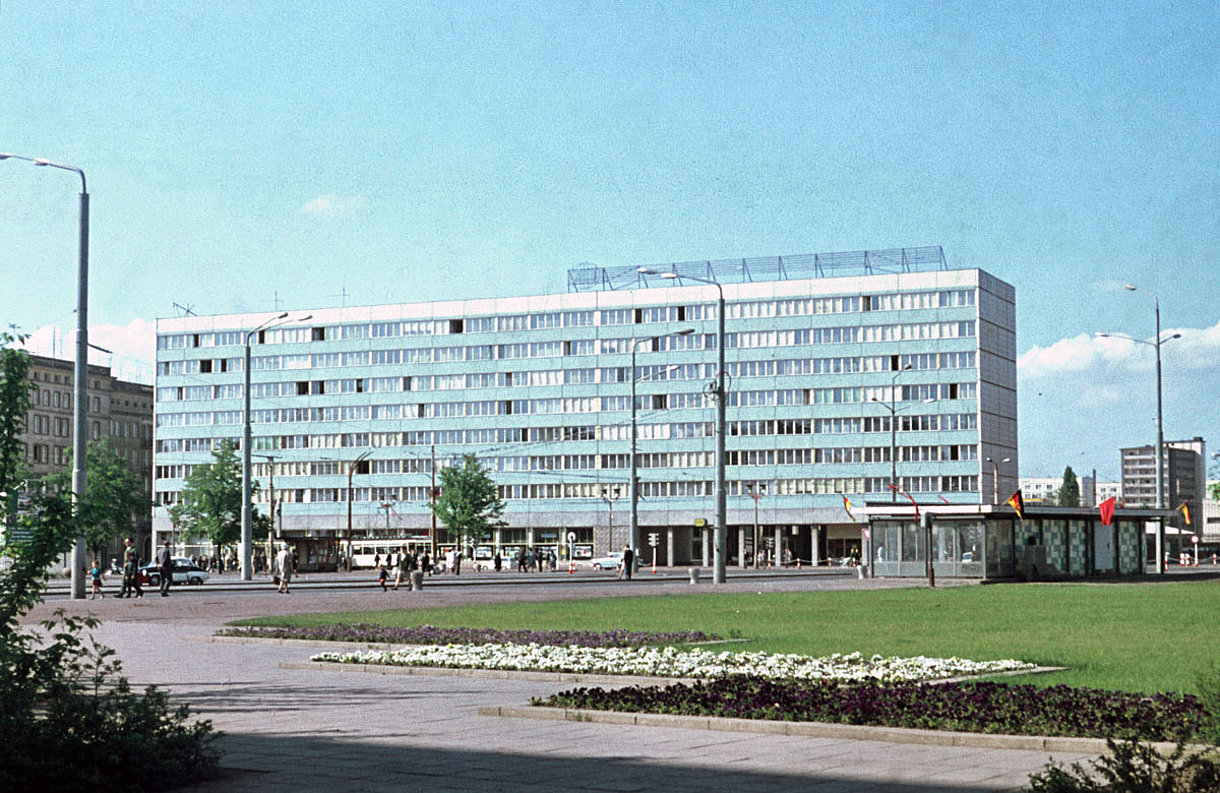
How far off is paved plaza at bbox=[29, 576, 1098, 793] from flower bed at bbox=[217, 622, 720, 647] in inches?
162

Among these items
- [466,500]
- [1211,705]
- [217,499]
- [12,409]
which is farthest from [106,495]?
[217,499]

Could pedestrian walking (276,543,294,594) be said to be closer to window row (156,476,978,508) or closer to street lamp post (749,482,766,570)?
street lamp post (749,482,766,570)

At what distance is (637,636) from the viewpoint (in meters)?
22.9

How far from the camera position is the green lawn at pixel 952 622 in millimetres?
18875

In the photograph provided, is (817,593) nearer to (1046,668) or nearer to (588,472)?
(1046,668)

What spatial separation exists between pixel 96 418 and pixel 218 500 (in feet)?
202

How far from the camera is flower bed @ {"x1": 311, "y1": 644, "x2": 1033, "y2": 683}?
1655 cm

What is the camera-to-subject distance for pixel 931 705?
13.0 m

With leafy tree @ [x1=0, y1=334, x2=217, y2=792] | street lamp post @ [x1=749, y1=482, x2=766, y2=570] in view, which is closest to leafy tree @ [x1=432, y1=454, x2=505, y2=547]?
street lamp post @ [x1=749, y1=482, x2=766, y2=570]

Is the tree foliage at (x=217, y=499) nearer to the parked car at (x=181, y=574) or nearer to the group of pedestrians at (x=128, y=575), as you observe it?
the parked car at (x=181, y=574)

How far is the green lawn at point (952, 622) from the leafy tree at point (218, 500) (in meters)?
76.9

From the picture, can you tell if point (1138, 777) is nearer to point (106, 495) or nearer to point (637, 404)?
point (106, 495)

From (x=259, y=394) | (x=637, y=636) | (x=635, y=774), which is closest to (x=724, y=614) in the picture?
(x=637, y=636)

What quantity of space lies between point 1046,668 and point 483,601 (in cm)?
2654
